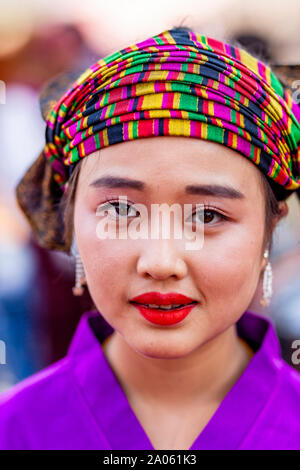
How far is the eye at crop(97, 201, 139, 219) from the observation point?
1036mm

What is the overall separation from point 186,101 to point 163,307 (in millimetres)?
457

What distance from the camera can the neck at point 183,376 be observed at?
120 cm

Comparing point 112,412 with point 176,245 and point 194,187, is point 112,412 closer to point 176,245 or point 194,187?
Result: point 176,245

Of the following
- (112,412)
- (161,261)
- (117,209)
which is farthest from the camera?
(112,412)

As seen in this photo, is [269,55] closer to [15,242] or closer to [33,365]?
[15,242]

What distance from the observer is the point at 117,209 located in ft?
3.48

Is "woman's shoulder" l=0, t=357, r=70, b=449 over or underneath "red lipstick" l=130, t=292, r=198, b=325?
underneath

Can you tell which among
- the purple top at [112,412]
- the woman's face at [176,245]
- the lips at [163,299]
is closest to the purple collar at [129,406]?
the purple top at [112,412]

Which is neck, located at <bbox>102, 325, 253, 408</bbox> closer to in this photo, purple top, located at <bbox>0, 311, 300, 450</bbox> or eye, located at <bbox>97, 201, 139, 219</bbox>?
purple top, located at <bbox>0, 311, 300, 450</bbox>

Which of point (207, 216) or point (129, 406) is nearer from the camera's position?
point (207, 216)

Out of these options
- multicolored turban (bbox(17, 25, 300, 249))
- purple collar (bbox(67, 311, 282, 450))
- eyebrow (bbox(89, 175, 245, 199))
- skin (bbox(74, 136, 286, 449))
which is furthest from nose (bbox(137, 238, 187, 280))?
purple collar (bbox(67, 311, 282, 450))

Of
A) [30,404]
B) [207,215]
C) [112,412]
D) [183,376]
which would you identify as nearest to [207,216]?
[207,215]
